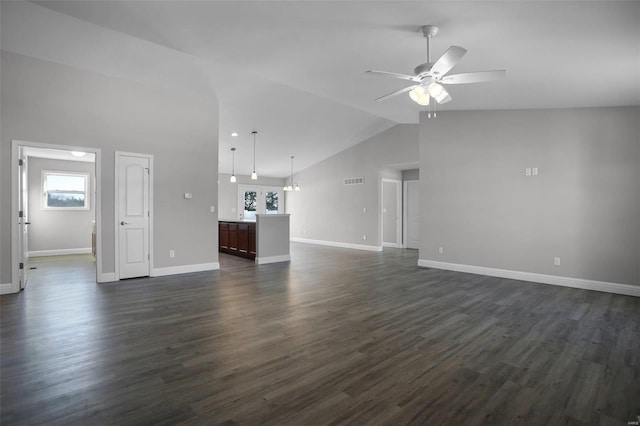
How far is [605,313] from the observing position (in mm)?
3863

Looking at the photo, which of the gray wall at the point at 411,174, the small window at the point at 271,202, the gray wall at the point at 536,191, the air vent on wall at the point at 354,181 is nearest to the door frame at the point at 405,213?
the gray wall at the point at 411,174

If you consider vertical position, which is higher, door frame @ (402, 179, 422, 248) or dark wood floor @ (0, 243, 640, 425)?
door frame @ (402, 179, 422, 248)

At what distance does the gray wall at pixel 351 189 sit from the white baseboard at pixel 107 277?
660 cm

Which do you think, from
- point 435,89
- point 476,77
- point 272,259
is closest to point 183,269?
point 272,259

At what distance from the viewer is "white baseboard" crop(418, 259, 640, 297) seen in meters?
4.79

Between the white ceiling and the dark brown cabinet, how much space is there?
314 cm

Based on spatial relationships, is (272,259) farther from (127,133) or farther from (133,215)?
(127,133)

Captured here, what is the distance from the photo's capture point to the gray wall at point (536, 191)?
190 inches

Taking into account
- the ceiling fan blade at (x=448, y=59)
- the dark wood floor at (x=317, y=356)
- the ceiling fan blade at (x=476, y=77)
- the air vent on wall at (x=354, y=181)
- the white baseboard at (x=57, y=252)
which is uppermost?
the ceiling fan blade at (x=448, y=59)

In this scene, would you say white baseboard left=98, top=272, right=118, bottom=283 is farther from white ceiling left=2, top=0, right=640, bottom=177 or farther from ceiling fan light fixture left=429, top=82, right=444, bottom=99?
ceiling fan light fixture left=429, top=82, right=444, bottom=99

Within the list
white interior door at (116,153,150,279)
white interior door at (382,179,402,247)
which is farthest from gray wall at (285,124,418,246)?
white interior door at (116,153,150,279)

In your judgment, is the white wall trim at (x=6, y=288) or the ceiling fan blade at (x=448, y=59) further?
the white wall trim at (x=6, y=288)

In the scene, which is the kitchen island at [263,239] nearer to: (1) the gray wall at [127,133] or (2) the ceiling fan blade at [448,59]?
(1) the gray wall at [127,133]

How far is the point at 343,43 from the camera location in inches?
147
